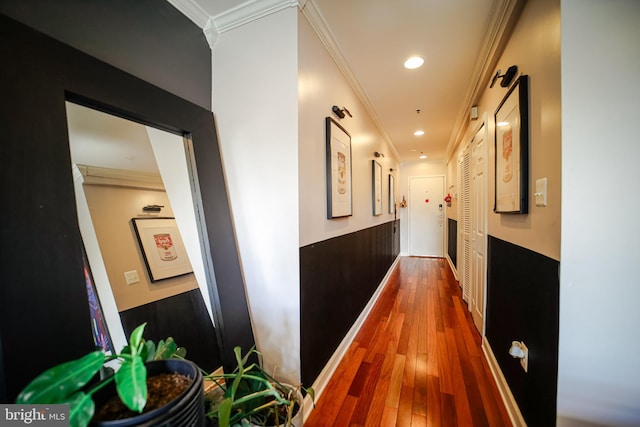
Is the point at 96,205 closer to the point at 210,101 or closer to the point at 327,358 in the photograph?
the point at 210,101

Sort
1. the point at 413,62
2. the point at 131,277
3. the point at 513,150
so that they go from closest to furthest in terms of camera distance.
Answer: the point at 131,277 → the point at 513,150 → the point at 413,62

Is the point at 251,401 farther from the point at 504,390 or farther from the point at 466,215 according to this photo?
the point at 466,215

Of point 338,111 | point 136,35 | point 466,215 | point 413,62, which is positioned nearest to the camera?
point 136,35

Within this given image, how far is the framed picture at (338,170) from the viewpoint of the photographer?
5.47 ft

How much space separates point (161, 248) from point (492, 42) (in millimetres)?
2456

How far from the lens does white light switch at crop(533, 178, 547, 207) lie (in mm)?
1037

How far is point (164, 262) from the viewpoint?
1.18 meters

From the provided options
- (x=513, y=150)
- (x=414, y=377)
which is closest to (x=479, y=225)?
(x=513, y=150)

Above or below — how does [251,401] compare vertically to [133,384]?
below

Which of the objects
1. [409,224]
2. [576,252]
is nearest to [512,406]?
[576,252]

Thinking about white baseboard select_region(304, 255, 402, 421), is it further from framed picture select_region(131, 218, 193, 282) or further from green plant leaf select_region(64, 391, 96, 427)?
green plant leaf select_region(64, 391, 96, 427)

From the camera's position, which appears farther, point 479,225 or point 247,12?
point 479,225

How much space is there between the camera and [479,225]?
2355 mm

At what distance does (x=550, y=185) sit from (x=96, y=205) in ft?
6.23
